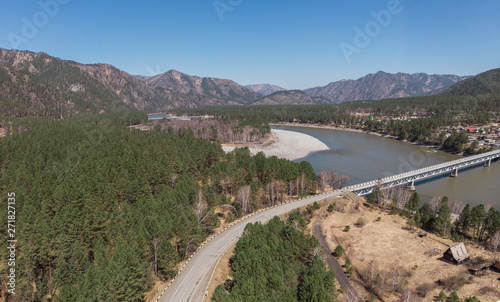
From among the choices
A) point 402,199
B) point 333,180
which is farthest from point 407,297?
point 333,180

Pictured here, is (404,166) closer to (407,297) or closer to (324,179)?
(324,179)

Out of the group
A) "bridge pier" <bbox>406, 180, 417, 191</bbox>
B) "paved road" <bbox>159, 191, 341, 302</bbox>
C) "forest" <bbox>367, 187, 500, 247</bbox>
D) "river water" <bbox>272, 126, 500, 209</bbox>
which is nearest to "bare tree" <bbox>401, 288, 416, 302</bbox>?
"forest" <bbox>367, 187, 500, 247</bbox>

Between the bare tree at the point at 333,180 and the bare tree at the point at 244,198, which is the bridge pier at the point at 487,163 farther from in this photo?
the bare tree at the point at 244,198

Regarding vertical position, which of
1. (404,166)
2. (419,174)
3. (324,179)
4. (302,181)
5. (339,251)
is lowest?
(339,251)

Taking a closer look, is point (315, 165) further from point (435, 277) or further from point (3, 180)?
point (3, 180)

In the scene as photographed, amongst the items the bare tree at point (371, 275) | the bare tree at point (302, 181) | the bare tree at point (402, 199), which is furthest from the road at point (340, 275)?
the bare tree at point (402, 199)

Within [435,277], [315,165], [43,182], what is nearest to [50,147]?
[43,182]
